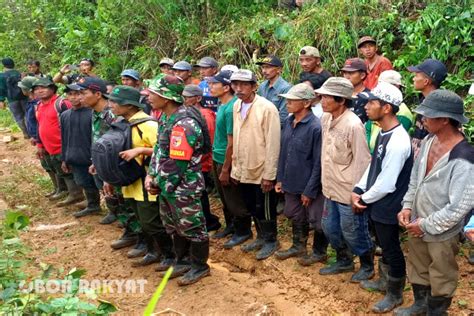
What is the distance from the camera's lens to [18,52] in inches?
592

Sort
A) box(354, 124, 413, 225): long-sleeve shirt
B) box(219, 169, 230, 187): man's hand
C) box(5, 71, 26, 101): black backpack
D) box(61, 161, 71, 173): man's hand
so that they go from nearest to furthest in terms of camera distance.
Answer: box(354, 124, 413, 225): long-sleeve shirt
box(219, 169, 230, 187): man's hand
box(61, 161, 71, 173): man's hand
box(5, 71, 26, 101): black backpack

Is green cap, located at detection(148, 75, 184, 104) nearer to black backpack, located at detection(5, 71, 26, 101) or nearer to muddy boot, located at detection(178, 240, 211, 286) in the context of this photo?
muddy boot, located at detection(178, 240, 211, 286)

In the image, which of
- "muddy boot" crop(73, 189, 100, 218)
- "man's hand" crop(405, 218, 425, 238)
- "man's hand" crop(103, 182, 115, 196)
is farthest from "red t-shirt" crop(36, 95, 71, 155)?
"man's hand" crop(405, 218, 425, 238)

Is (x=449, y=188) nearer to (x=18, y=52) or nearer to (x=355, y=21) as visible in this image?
(x=355, y=21)

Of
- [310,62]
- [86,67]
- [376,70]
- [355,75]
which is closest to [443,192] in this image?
[355,75]

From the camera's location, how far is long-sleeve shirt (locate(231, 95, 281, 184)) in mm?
4777

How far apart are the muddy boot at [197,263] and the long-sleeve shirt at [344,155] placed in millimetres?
1303

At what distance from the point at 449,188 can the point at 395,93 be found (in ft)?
2.90

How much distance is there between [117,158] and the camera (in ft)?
15.0

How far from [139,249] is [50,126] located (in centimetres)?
245

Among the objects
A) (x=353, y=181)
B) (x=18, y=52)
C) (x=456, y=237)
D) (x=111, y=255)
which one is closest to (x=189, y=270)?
(x=111, y=255)

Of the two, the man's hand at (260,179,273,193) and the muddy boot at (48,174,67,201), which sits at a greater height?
the man's hand at (260,179,273,193)

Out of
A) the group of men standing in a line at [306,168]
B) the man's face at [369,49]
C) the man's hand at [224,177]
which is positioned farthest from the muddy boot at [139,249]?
the man's face at [369,49]

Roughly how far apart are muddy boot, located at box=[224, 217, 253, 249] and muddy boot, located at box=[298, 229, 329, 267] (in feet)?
2.82
